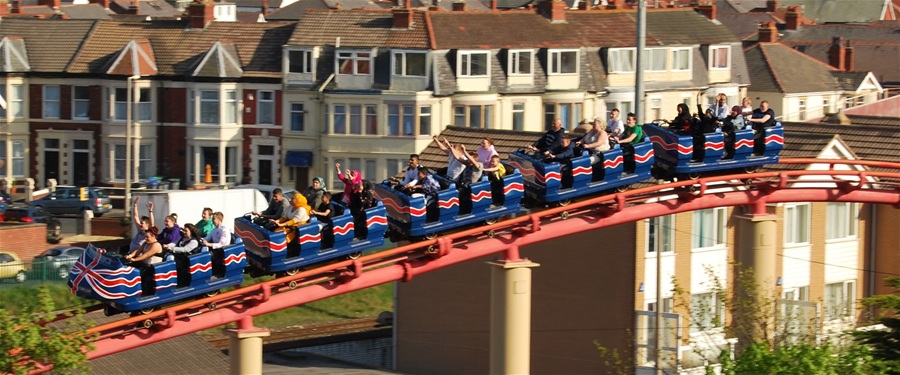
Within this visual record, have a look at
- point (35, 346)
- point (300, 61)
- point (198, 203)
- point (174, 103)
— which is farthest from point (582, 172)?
point (174, 103)

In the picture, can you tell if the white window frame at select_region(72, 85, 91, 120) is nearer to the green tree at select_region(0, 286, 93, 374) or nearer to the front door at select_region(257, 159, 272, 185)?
the front door at select_region(257, 159, 272, 185)

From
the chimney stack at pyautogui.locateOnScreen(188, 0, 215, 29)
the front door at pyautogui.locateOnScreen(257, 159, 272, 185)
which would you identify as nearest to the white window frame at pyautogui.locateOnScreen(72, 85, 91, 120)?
the chimney stack at pyautogui.locateOnScreen(188, 0, 215, 29)

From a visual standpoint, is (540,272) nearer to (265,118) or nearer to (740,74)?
(265,118)

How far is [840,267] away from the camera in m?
50.0

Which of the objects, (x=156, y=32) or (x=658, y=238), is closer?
(x=658, y=238)

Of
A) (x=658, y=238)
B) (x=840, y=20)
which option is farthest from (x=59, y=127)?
(x=840, y=20)

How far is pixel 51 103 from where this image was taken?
7794 cm

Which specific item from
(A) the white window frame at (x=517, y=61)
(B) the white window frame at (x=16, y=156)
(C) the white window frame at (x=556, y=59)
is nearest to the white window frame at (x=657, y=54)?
(C) the white window frame at (x=556, y=59)

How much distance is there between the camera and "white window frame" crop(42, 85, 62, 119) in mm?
77750

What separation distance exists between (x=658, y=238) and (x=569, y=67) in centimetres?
3219

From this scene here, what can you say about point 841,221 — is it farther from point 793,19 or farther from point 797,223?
point 793,19

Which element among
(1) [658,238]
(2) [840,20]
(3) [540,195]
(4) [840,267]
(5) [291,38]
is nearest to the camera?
(3) [540,195]

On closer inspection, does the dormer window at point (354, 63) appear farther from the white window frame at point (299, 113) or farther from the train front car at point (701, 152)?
the train front car at point (701, 152)

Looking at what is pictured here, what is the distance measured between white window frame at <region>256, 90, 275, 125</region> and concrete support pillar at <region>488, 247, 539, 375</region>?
39.4m
